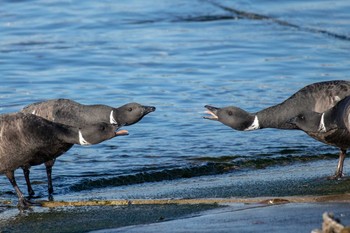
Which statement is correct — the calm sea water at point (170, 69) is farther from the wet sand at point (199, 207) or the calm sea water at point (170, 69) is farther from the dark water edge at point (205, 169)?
the wet sand at point (199, 207)

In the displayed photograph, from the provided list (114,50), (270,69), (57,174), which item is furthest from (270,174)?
(114,50)

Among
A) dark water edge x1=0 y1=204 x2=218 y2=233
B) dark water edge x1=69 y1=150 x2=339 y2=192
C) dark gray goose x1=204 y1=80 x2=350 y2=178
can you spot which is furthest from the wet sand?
dark gray goose x1=204 y1=80 x2=350 y2=178

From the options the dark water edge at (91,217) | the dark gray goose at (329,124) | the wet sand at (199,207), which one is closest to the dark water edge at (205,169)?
the wet sand at (199,207)

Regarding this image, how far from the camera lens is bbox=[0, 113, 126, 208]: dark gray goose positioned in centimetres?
1066

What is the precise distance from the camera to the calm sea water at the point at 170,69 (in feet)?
42.9

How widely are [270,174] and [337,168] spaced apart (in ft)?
3.13

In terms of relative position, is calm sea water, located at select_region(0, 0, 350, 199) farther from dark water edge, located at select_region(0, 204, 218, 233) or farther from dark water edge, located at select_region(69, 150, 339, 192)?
dark water edge, located at select_region(0, 204, 218, 233)

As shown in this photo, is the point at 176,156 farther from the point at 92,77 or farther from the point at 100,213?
the point at 92,77

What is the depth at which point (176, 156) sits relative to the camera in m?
13.3

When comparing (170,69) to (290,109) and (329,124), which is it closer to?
(290,109)

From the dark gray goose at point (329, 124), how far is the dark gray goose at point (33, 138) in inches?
93.1

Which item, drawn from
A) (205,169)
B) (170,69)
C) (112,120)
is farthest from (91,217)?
(170,69)

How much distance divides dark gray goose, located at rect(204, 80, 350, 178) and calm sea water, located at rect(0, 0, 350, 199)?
1.04 metres

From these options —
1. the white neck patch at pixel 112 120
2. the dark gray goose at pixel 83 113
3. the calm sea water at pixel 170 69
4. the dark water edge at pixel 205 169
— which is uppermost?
the dark gray goose at pixel 83 113
